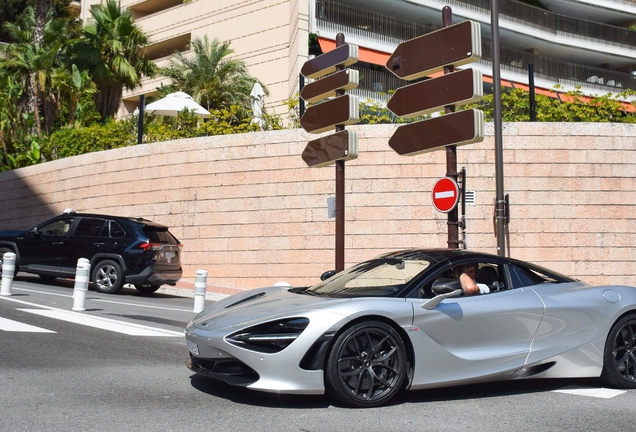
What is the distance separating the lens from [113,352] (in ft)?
24.4

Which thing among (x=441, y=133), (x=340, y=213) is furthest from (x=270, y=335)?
(x=340, y=213)

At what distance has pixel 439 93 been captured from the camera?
11656 millimetres

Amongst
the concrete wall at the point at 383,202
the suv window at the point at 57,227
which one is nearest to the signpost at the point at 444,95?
the concrete wall at the point at 383,202

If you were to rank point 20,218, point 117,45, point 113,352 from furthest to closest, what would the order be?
point 117,45 → point 20,218 → point 113,352

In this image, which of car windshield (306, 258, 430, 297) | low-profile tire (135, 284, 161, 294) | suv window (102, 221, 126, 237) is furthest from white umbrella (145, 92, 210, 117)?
car windshield (306, 258, 430, 297)

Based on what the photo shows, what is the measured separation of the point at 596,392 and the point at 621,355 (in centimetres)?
45

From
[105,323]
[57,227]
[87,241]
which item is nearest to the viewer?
[105,323]

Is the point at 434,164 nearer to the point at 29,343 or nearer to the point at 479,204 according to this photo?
the point at 479,204

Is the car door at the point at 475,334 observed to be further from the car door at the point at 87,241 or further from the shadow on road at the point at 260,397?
the car door at the point at 87,241

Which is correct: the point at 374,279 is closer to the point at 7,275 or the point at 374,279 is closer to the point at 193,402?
the point at 193,402

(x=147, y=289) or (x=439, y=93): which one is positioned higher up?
(x=439, y=93)

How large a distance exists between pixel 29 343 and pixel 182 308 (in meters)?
5.46

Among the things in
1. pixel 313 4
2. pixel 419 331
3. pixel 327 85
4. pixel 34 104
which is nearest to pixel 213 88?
pixel 313 4

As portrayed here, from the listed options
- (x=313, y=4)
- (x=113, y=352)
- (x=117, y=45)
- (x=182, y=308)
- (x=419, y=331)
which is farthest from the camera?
(x=117, y=45)
